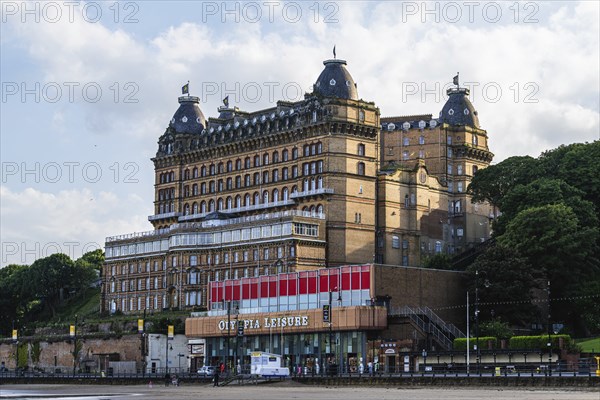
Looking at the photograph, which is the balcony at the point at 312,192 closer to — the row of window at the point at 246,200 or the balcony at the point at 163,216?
the row of window at the point at 246,200

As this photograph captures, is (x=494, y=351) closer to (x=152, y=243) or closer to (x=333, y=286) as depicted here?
(x=333, y=286)

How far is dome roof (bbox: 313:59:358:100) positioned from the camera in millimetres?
159000

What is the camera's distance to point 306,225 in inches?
6019

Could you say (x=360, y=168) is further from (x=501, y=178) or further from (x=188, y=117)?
(x=188, y=117)

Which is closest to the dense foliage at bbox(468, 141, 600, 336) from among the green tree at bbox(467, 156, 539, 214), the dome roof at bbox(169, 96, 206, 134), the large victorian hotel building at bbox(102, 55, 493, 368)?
the large victorian hotel building at bbox(102, 55, 493, 368)

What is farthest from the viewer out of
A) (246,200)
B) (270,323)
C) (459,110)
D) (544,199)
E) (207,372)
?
(459,110)

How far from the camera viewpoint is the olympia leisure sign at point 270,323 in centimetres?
12669

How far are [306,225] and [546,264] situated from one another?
33527mm

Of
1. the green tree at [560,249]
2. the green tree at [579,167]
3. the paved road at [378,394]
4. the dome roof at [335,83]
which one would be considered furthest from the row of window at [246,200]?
the paved road at [378,394]

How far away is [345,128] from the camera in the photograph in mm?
157500

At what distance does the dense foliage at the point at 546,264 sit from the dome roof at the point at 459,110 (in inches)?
1908

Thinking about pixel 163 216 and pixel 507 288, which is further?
pixel 163 216

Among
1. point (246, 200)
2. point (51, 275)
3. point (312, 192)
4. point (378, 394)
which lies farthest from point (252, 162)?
point (378, 394)

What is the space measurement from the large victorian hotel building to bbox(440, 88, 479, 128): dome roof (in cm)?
23
